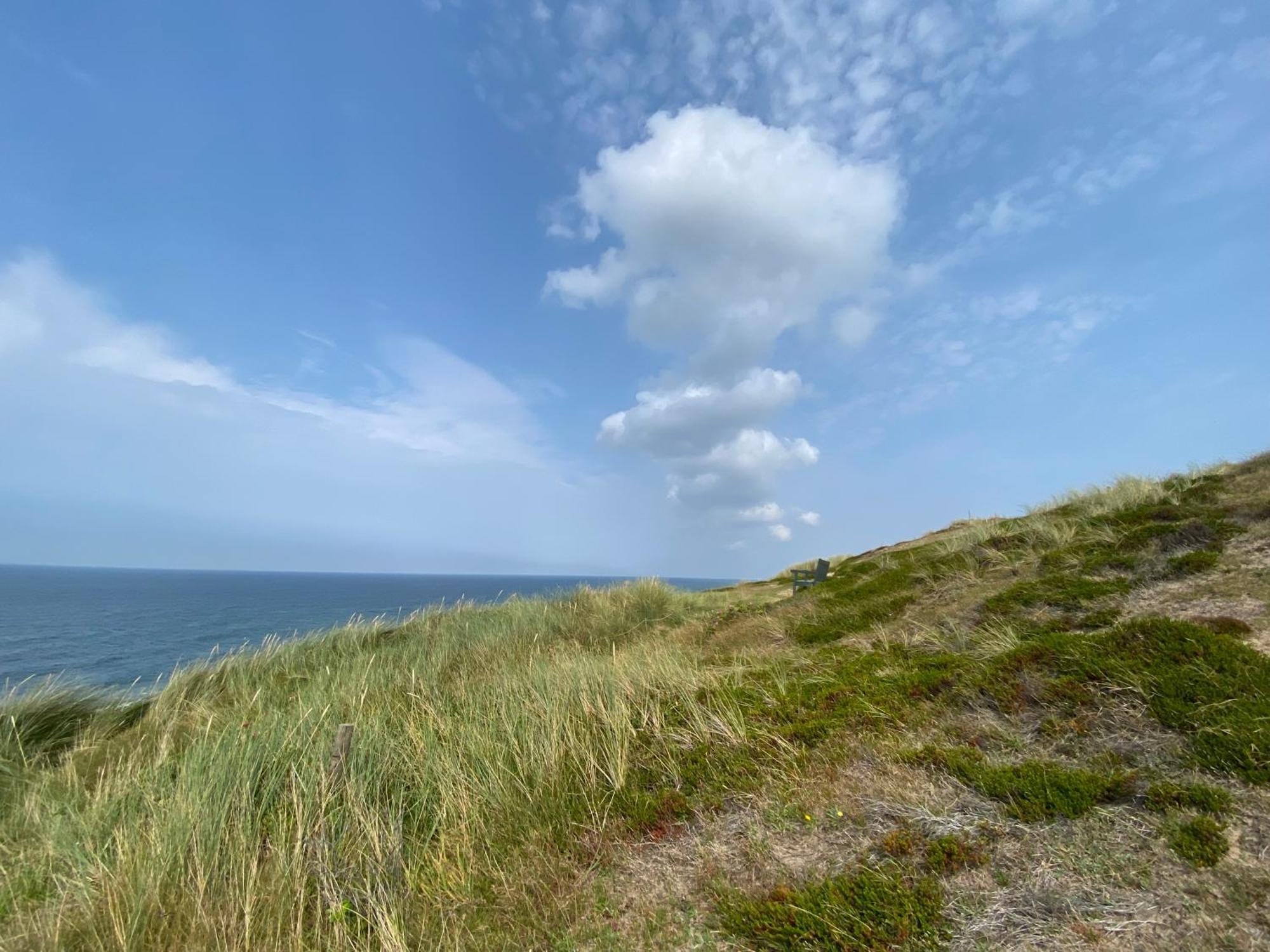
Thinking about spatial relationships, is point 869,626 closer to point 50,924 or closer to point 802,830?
point 802,830

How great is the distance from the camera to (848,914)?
3258 mm

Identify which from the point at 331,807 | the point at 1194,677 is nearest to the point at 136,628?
the point at 331,807

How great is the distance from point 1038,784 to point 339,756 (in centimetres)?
622

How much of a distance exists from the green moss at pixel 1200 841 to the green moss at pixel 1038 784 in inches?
18.8

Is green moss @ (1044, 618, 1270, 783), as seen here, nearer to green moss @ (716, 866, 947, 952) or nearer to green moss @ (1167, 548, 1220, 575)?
green moss @ (1167, 548, 1220, 575)

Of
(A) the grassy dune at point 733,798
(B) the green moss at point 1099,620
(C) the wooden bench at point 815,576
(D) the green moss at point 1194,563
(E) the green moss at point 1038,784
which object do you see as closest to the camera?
(A) the grassy dune at point 733,798

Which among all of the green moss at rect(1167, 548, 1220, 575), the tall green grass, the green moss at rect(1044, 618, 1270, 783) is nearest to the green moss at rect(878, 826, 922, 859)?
the tall green grass

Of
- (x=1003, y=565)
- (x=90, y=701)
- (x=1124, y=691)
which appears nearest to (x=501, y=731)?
(x=1124, y=691)

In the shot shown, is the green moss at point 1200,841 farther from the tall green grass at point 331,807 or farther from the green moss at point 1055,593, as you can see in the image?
the green moss at point 1055,593

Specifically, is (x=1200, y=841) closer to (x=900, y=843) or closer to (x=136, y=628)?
(x=900, y=843)

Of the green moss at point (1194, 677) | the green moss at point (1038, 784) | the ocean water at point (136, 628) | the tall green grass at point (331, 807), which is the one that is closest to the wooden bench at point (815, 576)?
the ocean water at point (136, 628)

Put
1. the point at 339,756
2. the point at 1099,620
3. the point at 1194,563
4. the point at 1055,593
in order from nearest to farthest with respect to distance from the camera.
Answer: the point at 339,756 → the point at 1099,620 → the point at 1194,563 → the point at 1055,593

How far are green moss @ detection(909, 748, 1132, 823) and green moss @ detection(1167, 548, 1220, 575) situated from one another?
5587 mm

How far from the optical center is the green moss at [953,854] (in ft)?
11.7
